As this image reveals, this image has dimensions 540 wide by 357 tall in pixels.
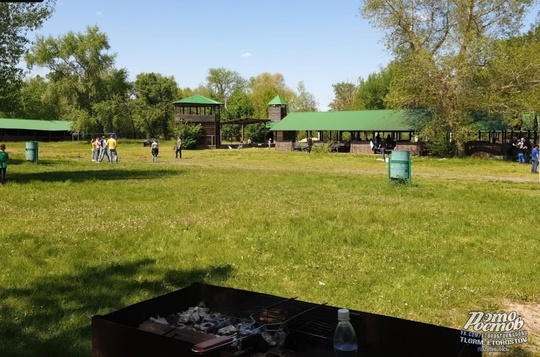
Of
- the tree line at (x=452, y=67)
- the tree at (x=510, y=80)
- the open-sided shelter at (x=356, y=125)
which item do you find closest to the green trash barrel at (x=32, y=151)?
the tree line at (x=452, y=67)

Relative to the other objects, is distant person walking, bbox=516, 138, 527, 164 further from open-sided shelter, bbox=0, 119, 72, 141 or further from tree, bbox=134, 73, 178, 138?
open-sided shelter, bbox=0, 119, 72, 141

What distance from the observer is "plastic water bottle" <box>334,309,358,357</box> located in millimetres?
3279

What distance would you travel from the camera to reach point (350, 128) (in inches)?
2357

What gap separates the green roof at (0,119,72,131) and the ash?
91.3m

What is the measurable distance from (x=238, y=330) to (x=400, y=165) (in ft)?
59.4

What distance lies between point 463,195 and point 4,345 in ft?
53.7

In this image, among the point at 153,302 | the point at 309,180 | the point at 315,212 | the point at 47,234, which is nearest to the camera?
the point at 153,302

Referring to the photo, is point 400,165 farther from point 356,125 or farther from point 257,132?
point 257,132

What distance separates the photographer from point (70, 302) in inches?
253

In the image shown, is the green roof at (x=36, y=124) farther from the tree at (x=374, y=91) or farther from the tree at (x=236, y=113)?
the tree at (x=374, y=91)

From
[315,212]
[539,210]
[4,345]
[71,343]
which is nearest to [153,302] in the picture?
[71,343]

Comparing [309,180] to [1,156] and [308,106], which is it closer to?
[1,156]

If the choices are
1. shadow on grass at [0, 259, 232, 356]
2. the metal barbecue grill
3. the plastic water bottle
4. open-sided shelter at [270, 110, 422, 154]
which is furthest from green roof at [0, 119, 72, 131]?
the plastic water bottle

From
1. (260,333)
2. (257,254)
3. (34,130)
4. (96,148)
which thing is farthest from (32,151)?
(34,130)
